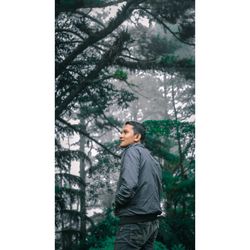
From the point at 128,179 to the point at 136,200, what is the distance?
18 centimetres

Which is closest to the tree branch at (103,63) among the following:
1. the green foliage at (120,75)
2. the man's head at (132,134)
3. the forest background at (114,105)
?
the forest background at (114,105)

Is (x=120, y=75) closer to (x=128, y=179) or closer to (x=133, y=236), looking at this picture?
(x=128, y=179)

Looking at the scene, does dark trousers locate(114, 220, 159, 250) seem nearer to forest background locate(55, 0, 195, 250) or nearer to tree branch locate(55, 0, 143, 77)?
forest background locate(55, 0, 195, 250)

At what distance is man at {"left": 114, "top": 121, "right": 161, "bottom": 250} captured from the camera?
3004mm

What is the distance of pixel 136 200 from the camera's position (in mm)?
3072

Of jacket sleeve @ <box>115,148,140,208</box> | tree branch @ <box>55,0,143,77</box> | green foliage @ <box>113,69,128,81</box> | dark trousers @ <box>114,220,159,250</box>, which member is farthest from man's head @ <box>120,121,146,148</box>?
tree branch @ <box>55,0,143,77</box>

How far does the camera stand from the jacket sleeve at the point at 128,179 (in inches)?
117

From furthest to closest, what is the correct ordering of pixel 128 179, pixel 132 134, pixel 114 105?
1. pixel 114 105
2. pixel 132 134
3. pixel 128 179

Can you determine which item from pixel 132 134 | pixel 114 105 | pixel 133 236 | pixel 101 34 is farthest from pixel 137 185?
pixel 101 34

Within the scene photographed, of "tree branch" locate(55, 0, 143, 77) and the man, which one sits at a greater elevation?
"tree branch" locate(55, 0, 143, 77)

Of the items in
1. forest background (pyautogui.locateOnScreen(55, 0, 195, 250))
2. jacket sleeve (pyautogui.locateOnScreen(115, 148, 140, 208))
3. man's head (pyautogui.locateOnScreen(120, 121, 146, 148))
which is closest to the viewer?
jacket sleeve (pyautogui.locateOnScreen(115, 148, 140, 208))
